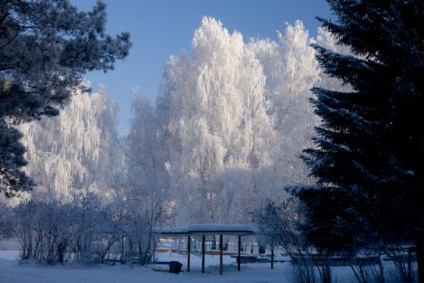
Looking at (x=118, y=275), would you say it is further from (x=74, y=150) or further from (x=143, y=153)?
(x=74, y=150)

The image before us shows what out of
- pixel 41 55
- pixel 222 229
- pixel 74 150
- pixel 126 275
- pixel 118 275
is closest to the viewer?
pixel 41 55

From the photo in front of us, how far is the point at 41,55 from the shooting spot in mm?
8758

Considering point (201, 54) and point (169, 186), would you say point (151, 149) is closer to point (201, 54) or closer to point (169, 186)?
point (169, 186)

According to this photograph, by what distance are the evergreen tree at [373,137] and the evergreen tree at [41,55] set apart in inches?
200

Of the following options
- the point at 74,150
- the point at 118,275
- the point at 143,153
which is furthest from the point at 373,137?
the point at 74,150

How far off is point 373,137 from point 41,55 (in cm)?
656

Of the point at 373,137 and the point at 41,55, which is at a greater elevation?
the point at 41,55

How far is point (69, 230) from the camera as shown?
2145 centimetres

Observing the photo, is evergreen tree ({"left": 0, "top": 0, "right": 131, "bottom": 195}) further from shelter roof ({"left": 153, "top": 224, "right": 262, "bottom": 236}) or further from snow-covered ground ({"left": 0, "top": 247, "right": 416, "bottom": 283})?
shelter roof ({"left": 153, "top": 224, "right": 262, "bottom": 236})

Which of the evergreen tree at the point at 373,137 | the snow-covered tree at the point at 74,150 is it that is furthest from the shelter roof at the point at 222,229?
the snow-covered tree at the point at 74,150

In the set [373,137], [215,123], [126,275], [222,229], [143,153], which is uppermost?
[215,123]

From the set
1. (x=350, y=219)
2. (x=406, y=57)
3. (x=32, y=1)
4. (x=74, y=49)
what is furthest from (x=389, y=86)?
(x=32, y=1)

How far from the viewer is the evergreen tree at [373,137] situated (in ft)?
28.0

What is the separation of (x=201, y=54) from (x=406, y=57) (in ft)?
77.5
